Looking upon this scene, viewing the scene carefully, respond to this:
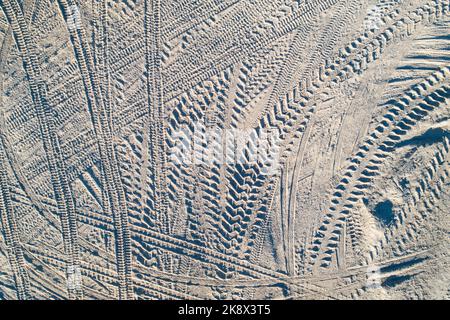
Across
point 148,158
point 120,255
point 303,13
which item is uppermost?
point 303,13

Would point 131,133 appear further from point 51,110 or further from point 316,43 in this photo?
point 316,43

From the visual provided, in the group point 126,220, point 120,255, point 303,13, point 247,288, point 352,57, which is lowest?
point 247,288

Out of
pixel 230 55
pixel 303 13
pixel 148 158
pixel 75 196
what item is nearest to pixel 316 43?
pixel 303 13

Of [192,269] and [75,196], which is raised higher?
[75,196]

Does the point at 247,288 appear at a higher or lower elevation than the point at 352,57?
lower

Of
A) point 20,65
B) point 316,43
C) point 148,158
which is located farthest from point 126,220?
point 316,43

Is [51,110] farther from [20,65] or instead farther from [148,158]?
[148,158]
